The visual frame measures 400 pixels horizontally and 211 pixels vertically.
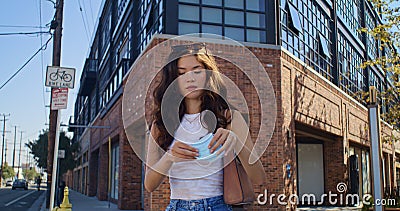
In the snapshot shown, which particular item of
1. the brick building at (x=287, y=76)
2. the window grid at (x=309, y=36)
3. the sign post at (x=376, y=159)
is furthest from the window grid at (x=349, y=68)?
the sign post at (x=376, y=159)

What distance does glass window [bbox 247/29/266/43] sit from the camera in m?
15.4

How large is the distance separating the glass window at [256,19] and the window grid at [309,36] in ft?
3.15

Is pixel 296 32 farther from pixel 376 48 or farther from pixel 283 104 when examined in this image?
pixel 376 48

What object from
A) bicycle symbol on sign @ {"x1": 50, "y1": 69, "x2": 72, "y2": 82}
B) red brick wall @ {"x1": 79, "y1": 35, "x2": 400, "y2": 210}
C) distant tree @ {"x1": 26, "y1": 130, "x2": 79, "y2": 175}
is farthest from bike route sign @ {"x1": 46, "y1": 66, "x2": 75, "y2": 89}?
distant tree @ {"x1": 26, "y1": 130, "x2": 79, "y2": 175}

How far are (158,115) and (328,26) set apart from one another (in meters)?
20.9

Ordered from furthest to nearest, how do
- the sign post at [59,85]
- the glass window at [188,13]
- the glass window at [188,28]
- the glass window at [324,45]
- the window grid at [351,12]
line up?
1. the window grid at [351,12]
2. the glass window at [324,45]
3. the glass window at [188,13]
4. the glass window at [188,28]
5. the sign post at [59,85]

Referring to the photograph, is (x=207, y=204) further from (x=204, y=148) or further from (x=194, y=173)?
(x=204, y=148)

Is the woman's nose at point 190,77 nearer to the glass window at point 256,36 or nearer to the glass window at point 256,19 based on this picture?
the glass window at point 256,36

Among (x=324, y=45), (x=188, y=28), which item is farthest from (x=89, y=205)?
(x=324, y=45)

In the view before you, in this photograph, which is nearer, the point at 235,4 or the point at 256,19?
the point at 235,4

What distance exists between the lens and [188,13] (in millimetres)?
14695

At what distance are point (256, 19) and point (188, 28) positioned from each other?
8.30ft

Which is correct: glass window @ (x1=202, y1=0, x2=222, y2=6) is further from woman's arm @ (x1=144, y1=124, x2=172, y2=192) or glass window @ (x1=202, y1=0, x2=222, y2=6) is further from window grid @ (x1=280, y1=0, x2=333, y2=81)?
woman's arm @ (x1=144, y1=124, x2=172, y2=192)

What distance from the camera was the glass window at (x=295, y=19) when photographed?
55.3ft
